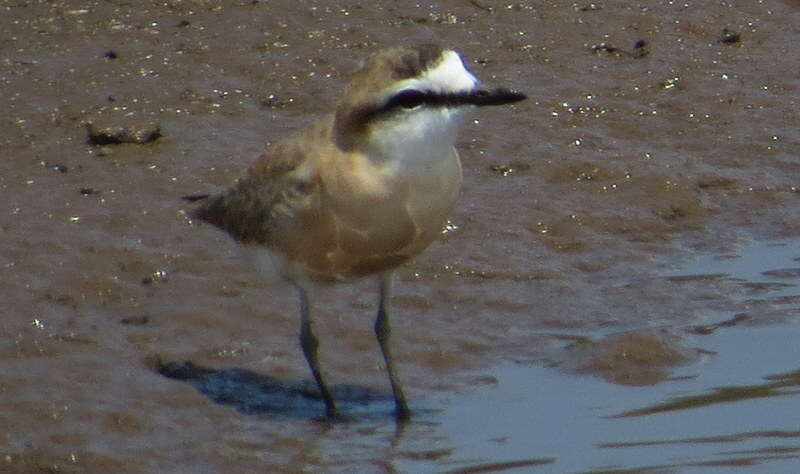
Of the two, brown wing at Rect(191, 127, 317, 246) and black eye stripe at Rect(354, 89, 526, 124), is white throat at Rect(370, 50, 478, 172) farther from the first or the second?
brown wing at Rect(191, 127, 317, 246)

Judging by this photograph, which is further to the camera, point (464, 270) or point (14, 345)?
point (464, 270)

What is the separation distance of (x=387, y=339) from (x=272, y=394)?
1.70 feet

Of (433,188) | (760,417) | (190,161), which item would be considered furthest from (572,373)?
(190,161)

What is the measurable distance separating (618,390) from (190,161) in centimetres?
278

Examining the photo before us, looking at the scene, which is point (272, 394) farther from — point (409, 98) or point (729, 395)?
point (729, 395)

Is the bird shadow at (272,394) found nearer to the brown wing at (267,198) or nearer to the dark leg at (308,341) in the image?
the dark leg at (308,341)

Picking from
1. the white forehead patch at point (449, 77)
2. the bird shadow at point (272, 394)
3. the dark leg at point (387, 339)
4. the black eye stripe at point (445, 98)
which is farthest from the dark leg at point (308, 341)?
the white forehead patch at point (449, 77)

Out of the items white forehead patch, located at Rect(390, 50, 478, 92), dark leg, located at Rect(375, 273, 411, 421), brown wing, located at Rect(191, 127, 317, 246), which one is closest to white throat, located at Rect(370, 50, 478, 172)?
white forehead patch, located at Rect(390, 50, 478, 92)

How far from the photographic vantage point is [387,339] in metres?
7.29

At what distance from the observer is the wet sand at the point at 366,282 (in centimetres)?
702

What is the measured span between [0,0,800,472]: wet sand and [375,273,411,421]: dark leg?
0.09 metres

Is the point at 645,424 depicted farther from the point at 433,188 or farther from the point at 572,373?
the point at 433,188

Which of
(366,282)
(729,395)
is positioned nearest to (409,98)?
(729,395)

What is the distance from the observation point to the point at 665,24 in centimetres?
1131
